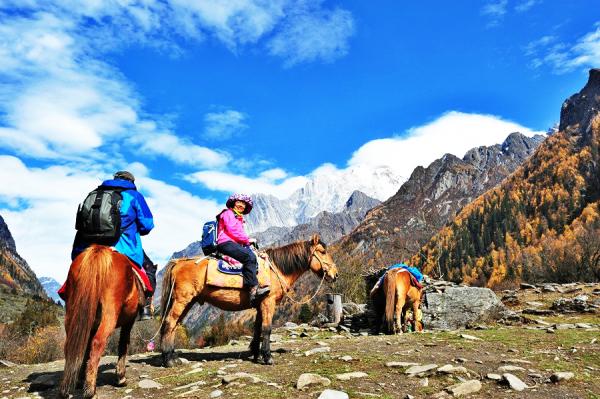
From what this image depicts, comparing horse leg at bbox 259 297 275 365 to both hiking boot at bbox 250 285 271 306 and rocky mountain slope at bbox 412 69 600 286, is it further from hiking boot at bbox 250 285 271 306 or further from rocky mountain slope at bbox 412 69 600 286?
rocky mountain slope at bbox 412 69 600 286

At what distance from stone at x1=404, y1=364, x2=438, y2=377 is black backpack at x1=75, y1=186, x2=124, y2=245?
4.83m

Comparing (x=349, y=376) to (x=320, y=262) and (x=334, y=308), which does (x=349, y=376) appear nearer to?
(x=320, y=262)

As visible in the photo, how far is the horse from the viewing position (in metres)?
13.8

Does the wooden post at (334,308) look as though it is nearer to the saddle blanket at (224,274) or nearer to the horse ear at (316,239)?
the horse ear at (316,239)

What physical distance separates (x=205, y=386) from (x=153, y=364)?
117 inches

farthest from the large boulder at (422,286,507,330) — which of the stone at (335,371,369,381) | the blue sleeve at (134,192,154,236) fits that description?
the blue sleeve at (134,192,154,236)

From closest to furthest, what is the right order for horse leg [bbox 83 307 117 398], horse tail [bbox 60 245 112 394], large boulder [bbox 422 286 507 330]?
horse tail [bbox 60 245 112 394] < horse leg [bbox 83 307 117 398] < large boulder [bbox 422 286 507 330]

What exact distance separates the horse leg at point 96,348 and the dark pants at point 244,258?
11.0ft

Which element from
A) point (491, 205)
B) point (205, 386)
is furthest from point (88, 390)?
point (491, 205)

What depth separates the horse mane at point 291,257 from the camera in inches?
400

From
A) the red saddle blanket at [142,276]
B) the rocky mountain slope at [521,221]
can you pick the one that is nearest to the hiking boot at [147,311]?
the red saddle blanket at [142,276]

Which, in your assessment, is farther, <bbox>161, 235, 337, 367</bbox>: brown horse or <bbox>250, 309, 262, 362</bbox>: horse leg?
<bbox>250, 309, 262, 362</bbox>: horse leg

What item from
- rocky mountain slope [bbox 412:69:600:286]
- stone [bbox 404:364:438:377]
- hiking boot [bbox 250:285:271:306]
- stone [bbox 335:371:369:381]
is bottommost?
stone [bbox 335:371:369:381]

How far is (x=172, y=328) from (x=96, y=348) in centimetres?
330
